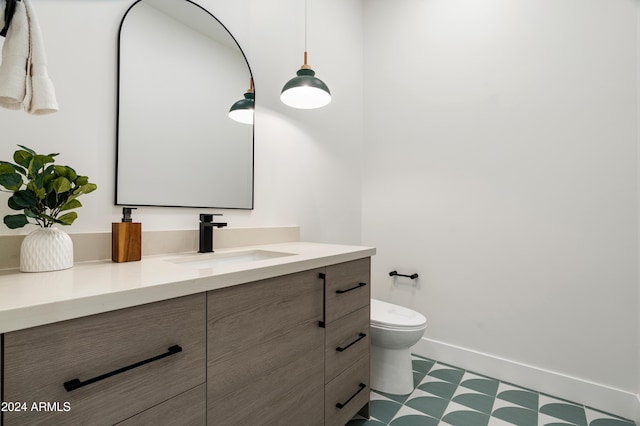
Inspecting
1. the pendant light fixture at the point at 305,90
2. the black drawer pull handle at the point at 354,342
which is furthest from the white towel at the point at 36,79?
the black drawer pull handle at the point at 354,342

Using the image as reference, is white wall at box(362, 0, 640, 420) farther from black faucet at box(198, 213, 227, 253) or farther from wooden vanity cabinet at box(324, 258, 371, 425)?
black faucet at box(198, 213, 227, 253)

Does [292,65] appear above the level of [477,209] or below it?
above

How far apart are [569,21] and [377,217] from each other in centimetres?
173

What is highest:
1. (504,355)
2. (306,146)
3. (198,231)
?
(306,146)

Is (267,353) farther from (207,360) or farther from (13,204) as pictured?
(13,204)

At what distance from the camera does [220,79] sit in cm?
171

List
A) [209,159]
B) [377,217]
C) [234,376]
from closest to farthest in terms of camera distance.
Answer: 1. [234,376]
2. [209,159]
3. [377,217]

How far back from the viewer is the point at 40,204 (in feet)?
3.23

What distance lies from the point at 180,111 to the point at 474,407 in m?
2.20

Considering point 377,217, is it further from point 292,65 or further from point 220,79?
point 220,79

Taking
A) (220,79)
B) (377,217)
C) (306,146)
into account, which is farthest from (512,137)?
(220,79)

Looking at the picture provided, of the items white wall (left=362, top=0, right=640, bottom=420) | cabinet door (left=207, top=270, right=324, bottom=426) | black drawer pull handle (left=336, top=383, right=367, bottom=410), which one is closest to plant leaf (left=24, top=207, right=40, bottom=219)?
cabinet door (left=207, top=270, right=324, bottom=426)

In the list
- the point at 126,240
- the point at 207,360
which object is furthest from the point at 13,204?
the point at 207,360

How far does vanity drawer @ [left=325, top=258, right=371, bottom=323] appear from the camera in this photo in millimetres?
1379
